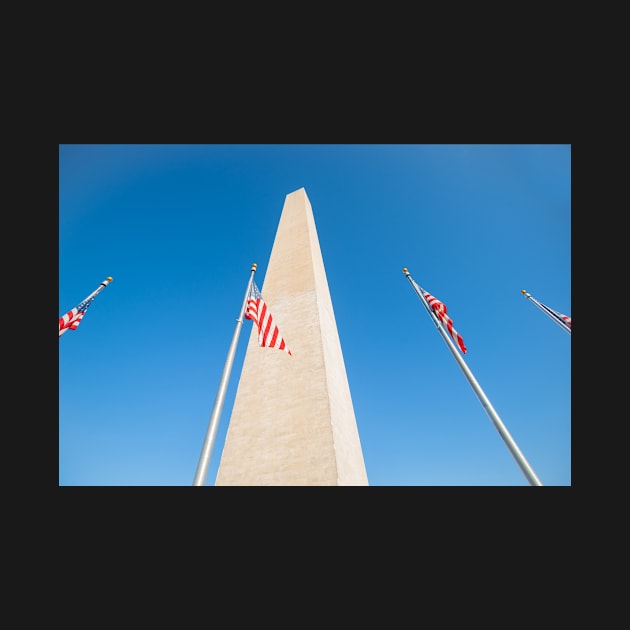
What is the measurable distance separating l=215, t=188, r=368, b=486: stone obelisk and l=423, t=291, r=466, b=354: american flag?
3.73m

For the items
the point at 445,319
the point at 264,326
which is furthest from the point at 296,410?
the point at 445,319

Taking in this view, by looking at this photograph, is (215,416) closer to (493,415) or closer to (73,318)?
(73,318)

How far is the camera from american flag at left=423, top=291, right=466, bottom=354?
8094mm

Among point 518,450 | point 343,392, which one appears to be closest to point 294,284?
point 343,392

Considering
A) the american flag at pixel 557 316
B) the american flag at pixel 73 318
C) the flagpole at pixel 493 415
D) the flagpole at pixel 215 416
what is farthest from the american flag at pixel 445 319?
the american flag at pixel 73 318

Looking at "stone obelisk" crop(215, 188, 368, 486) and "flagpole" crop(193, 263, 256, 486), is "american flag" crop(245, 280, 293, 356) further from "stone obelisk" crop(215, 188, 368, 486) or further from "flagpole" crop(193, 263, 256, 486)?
"stone obelisk" crop(215, 188, 368, 486)

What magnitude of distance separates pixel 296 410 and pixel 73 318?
6.05 metres

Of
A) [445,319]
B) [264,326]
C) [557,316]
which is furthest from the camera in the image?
[557,316]

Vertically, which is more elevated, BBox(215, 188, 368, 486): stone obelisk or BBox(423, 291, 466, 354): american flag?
BBox(423, 291, 466, 354): american flag

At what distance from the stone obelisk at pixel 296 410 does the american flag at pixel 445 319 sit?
3.73m

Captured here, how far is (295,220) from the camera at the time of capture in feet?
62.7

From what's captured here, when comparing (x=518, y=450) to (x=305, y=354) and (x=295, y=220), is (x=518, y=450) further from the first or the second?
(x=295, y=220)

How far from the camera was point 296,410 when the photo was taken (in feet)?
32.1

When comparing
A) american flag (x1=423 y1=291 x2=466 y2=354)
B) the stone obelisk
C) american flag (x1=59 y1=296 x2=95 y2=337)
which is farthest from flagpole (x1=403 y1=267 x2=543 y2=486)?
american flag (x1=59 y1=296 x2=95 y2=337)
